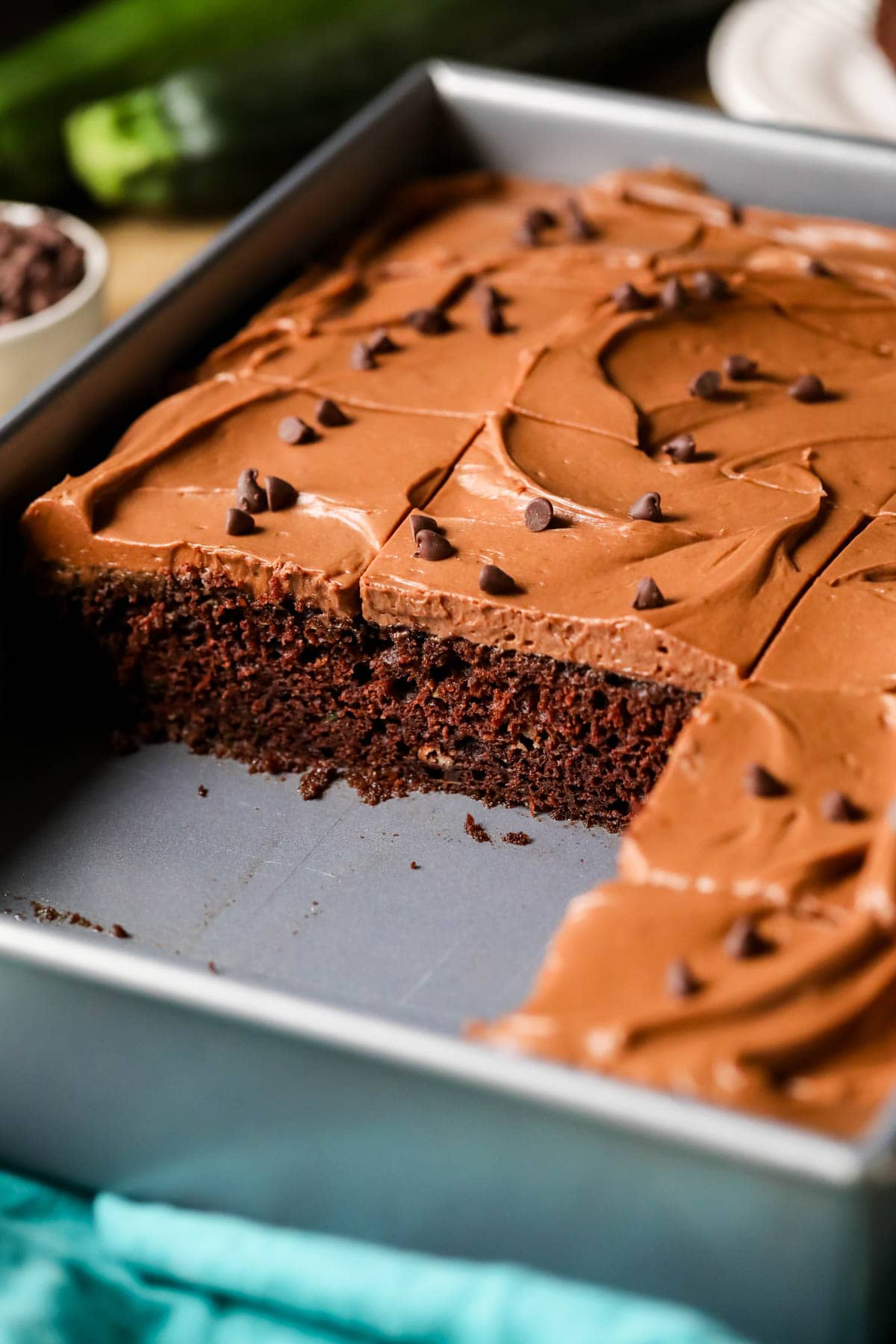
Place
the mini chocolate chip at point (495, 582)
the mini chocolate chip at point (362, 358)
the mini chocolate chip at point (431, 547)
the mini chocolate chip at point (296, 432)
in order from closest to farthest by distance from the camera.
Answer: the mini chocolate chip at point (495, 582), the mini chocolate chip at point (431, 547), the mini chocolate chip at point (296, 432), the mini chocolate chip at point (362, 358)

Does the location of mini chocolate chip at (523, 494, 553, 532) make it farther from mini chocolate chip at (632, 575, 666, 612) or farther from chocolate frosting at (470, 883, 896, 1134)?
chocolate frosting at (470, 883, 896, 1134)

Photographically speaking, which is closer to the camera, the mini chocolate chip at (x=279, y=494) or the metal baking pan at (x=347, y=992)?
the metal baking pan at (x=347, y=992)

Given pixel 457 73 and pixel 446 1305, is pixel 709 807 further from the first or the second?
pixel 457 73

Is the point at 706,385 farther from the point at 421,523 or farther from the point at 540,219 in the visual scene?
the point at 540,219

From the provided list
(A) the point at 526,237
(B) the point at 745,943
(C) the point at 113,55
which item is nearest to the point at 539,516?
(B) the point at 745,943

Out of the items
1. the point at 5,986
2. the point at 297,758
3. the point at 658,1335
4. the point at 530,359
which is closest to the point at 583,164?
the point at 530,359

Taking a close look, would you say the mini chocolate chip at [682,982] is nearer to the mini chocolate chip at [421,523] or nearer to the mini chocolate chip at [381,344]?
the mini chocolate chip at [421,523]

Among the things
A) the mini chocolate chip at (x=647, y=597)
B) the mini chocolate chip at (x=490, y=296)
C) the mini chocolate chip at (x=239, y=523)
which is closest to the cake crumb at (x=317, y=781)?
the mini chocolate chip at (x=239, y=523)
